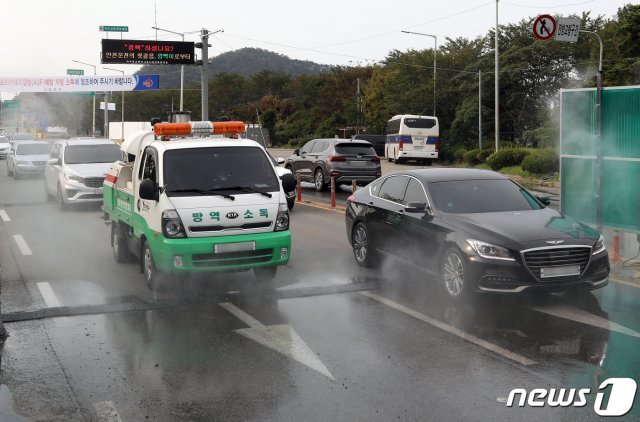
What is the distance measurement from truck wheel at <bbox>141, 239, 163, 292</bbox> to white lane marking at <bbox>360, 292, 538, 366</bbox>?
98.7 inches

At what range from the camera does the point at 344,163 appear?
24.8m

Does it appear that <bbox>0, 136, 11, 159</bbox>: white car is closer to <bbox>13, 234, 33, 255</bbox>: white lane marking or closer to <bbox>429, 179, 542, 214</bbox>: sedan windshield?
<bbox>13, 234, 33, 255</bbox>: white lane marking

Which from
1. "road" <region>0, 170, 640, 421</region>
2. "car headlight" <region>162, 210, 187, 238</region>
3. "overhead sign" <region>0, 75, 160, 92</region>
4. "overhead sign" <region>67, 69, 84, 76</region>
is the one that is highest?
"overhead sign" <region>67, 69, 84, 76</region>

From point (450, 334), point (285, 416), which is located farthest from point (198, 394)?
point (450, 334)

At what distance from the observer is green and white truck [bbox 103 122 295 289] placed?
368 inches

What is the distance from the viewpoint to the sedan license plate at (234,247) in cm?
935

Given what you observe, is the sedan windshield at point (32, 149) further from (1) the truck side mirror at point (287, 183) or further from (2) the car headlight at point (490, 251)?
(2) the car headlight at point (490, 251)

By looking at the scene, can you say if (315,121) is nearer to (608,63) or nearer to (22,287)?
(608,63)

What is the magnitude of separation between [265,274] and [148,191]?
192 centimetres

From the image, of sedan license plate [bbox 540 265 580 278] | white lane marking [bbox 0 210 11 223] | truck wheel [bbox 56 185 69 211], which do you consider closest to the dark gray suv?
truck wheel [bbox 56 185 69 211]

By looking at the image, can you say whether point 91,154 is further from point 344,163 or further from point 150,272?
point 150,272

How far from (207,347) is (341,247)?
6.24 m

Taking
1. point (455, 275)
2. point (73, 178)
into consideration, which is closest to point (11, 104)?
point (73, 178)

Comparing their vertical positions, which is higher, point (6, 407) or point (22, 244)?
point (22, 244)
